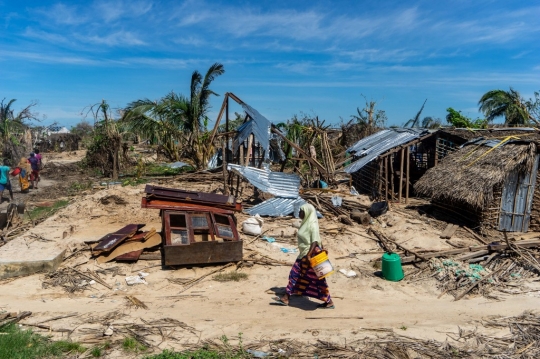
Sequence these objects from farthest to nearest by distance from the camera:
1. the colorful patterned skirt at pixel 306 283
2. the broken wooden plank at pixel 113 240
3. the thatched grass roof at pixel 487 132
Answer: the thatched grass roof at pixel 487 132 < the broken wooden plank at pixel 113 240 < the colorful patterned skirt at pixel 306 283

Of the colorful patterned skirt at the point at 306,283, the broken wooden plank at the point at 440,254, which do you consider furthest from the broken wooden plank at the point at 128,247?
the broken wooden plank at the point at 440,254

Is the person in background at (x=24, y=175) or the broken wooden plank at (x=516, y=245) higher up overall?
the person in background at (x=24, y=175)

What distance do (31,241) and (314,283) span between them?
20.1ft

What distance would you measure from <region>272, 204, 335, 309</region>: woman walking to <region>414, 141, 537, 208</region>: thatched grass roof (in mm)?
5662

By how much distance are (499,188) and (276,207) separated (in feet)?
18.1

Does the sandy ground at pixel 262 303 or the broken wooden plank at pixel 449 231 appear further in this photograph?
the broken wooden plank at pixel 449 231

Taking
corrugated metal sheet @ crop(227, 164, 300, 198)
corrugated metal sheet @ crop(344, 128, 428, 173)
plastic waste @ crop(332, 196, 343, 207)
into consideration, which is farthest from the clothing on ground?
corrugated metal sheet @ crop(344, 128, 428, 173)

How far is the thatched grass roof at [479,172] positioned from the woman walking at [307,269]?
223 inches

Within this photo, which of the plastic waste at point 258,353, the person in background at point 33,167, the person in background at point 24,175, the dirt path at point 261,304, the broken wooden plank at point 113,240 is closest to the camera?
the plastic waste at point 258,353

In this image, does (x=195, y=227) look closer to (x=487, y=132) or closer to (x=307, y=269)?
(x=307, y=269)

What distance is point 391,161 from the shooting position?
1402 cm

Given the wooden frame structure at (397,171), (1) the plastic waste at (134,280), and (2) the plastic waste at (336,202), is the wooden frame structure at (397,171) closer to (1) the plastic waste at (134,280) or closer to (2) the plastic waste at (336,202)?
(2) the plastic waste at (336,202)

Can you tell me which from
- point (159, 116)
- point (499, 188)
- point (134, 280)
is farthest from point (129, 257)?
point (159, 116)

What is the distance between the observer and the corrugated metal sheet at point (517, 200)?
1075 centimetres
